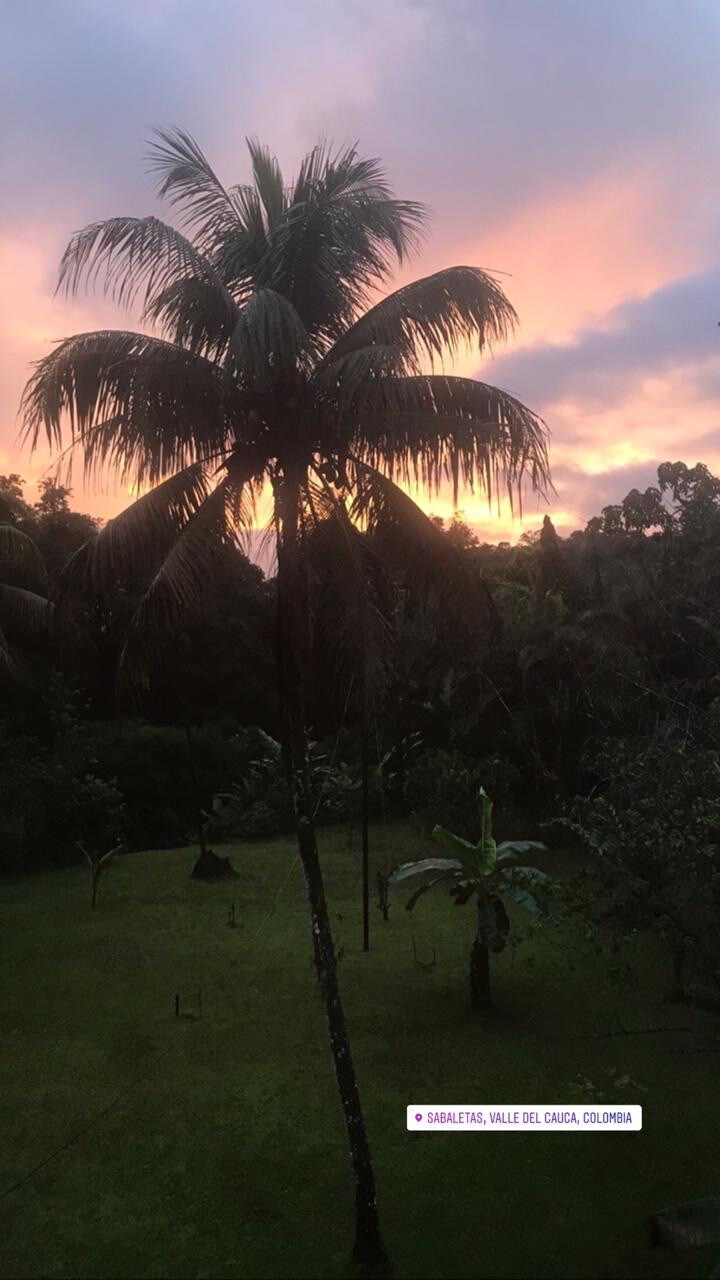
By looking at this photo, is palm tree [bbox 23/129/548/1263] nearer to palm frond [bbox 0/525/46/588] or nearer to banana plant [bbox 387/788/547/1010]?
banana plant [bbox 387/788/547/1010]

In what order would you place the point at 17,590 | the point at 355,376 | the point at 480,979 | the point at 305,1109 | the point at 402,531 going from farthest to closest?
the point at 17,590 < the point at 480,979 < the point at 305,1109 < the point at 402,531 < the point at 355,376

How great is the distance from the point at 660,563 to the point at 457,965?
859 centimetres

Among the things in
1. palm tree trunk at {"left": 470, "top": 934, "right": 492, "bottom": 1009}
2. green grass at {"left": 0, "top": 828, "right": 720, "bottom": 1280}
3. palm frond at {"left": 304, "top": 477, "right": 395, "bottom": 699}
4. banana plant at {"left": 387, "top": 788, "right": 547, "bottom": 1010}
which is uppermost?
palm frond at {"left": 304, "top": 477, "right": 395, "bottom": 699}

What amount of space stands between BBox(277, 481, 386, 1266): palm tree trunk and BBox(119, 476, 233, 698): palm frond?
0.42 metres

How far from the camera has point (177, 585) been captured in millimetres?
5215

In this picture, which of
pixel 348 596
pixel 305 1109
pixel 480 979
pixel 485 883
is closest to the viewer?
pixel 348 596

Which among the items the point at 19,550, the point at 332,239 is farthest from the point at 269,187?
the point at 19,550

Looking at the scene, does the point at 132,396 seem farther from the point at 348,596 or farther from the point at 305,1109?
the point at 305,1109

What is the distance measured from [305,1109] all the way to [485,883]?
114 inches

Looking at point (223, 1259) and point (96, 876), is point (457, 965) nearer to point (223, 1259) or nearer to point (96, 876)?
point (223, 1259)

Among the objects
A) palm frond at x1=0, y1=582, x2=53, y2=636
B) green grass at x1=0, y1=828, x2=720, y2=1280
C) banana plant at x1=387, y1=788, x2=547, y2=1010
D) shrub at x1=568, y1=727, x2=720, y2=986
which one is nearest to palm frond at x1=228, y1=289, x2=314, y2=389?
shrub at x1=568, y1=727, x2=720, y2=986

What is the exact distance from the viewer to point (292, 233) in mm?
5465

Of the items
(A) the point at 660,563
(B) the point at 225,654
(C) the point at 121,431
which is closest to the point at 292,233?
(C) the point at 121,431

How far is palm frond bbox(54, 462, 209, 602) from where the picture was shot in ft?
17.7
